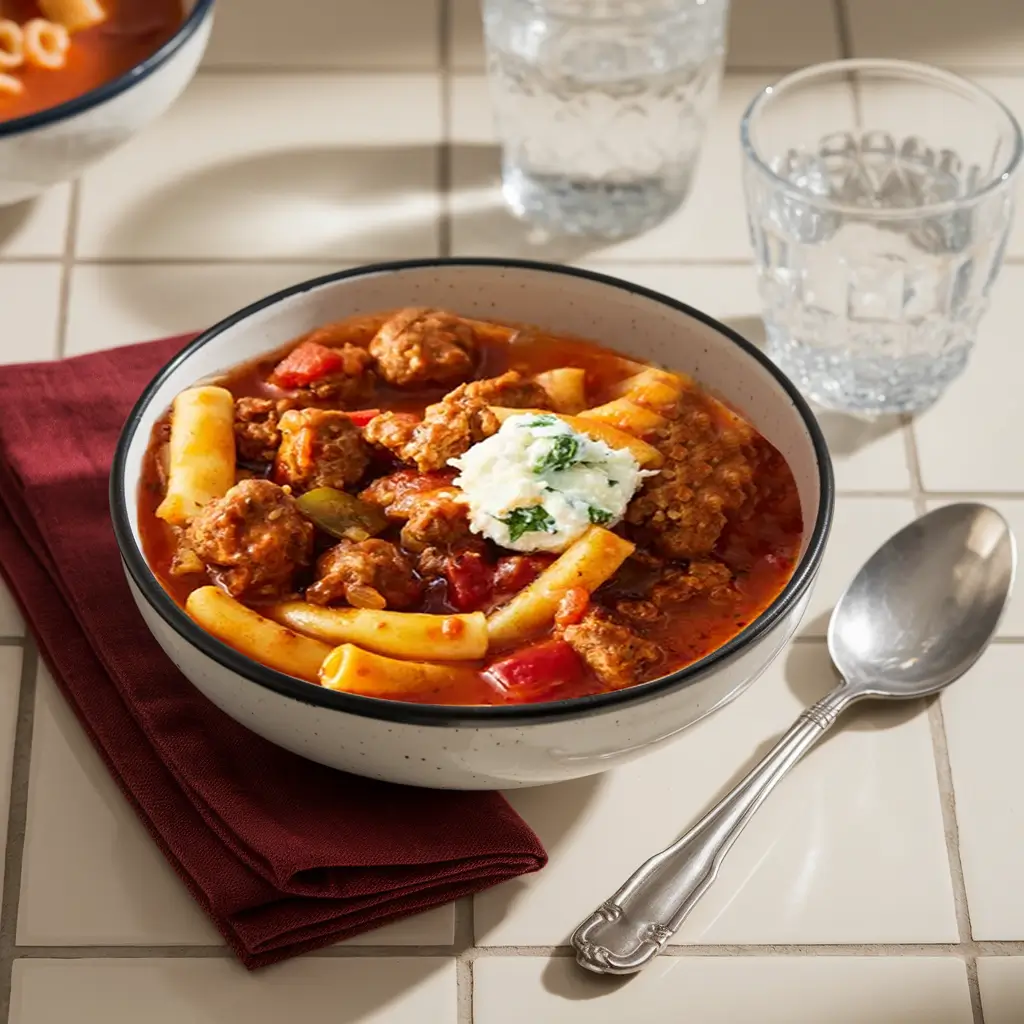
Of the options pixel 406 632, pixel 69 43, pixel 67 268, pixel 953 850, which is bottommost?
pixel 953 850

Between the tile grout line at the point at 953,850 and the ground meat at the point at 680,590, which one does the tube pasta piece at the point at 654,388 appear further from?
the tile grout line at the point at 953,850

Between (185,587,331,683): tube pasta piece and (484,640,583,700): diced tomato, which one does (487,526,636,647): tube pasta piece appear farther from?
(185,587,331,683): tube pasta piece

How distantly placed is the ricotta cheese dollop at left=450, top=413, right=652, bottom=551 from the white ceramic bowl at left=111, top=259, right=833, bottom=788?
21 cm

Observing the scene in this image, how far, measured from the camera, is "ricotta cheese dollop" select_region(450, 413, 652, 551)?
1769mm

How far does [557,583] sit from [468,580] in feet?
0.33

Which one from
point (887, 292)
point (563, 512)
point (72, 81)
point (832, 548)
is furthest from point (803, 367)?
point (72, 81)

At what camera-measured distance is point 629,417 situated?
1918mm

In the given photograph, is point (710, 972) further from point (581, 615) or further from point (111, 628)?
point (111, 628)

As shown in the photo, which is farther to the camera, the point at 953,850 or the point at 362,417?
the point at 362,417

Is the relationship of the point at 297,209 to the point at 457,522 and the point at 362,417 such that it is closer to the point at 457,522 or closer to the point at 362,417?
the point at 362,417

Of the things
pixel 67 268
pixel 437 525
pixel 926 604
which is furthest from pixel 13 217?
pixel 926 604

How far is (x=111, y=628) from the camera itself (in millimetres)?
1898

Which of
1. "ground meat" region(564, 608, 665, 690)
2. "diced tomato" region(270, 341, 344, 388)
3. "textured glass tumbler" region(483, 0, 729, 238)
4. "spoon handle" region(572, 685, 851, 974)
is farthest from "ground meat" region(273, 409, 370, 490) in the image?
"textured glass tumbler" region(483, 0, 729, 238)

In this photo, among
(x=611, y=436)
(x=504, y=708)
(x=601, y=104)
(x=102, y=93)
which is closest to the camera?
(x=504, y=708)
